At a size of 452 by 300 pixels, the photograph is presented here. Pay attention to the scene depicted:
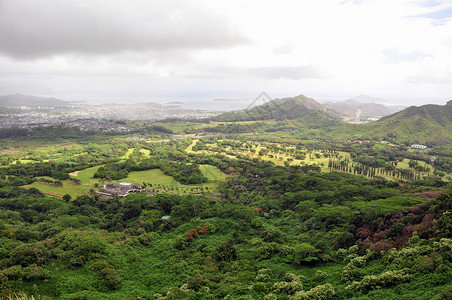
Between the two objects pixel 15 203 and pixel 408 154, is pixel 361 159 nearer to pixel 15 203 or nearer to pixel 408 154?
pixel 408 154

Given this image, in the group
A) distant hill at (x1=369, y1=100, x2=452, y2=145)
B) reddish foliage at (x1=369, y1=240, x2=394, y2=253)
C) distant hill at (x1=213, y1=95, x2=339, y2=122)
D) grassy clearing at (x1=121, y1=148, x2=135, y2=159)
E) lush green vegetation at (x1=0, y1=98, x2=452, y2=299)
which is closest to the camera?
lush green vegetation at (x1=0, y1=98, x2=452, y2=299)

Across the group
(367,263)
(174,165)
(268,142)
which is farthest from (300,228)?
(268,142)

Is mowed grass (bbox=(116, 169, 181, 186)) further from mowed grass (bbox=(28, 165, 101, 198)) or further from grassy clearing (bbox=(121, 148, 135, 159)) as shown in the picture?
grassy clearing (bbox=(121, 148, 135, 159))

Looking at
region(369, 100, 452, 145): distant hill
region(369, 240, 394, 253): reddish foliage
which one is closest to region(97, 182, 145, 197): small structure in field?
region(369, 240, 394, 253): reddish foliage

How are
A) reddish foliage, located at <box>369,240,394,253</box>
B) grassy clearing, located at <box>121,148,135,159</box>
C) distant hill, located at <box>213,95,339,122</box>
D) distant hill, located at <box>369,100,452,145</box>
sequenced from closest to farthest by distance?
reddish foliage, located at <box>369,240,394,253</box> → grassy clearing, located at <box>121,148,135,159</box> → distant hill, located at <box>369,100,452,145</box> → distant hill, located at <box>213,95,339,122</box>

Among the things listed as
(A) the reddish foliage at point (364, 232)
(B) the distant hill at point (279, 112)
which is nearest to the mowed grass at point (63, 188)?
(A) the reddish foliage at point (364, 232)

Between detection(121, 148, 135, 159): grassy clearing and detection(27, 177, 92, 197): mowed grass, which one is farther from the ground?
detection(121, 148, 135, 159): grassy clearing
